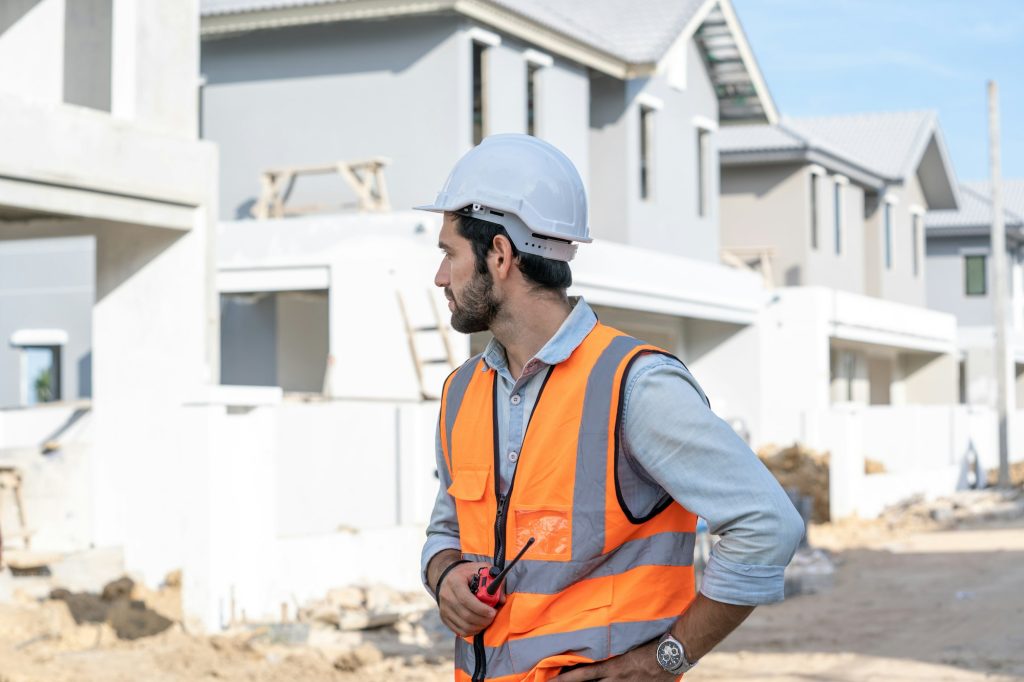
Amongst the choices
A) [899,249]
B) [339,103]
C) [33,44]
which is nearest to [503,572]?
[33,44]

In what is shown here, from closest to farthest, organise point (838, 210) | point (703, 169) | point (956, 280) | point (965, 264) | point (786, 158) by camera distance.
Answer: point (703, 169) < point (786, 158) < point (838, 210) < point (956, 280) < point (965, 264)

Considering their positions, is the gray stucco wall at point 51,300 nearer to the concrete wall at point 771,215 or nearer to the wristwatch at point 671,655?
the concrete wall at point 771,215

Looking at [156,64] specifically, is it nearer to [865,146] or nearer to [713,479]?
[713,479]

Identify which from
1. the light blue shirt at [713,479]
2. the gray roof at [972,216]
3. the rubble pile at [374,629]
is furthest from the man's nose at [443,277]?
the gray roof at [972,216]

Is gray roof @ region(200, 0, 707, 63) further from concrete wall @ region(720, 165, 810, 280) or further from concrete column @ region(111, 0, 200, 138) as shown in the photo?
concrete column @ region(111, 0, 200, 138)

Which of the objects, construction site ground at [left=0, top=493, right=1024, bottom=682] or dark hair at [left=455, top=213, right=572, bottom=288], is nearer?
dark hair at [left=455, top=213, right=572, bottom=288]

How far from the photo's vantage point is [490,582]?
254 cm

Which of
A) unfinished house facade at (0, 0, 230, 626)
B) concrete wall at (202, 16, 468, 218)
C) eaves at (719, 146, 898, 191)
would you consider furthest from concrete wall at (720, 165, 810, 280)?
unfinished house facade at (0, 0, 230, 626)

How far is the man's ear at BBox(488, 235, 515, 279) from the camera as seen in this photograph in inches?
104

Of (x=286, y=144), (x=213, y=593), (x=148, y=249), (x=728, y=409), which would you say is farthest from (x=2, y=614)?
(x=728, y=409)

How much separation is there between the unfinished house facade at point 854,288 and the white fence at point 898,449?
0.03 m

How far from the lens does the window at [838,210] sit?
28.6 m

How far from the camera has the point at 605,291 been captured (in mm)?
17531

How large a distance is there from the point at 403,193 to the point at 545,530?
48.4ft
